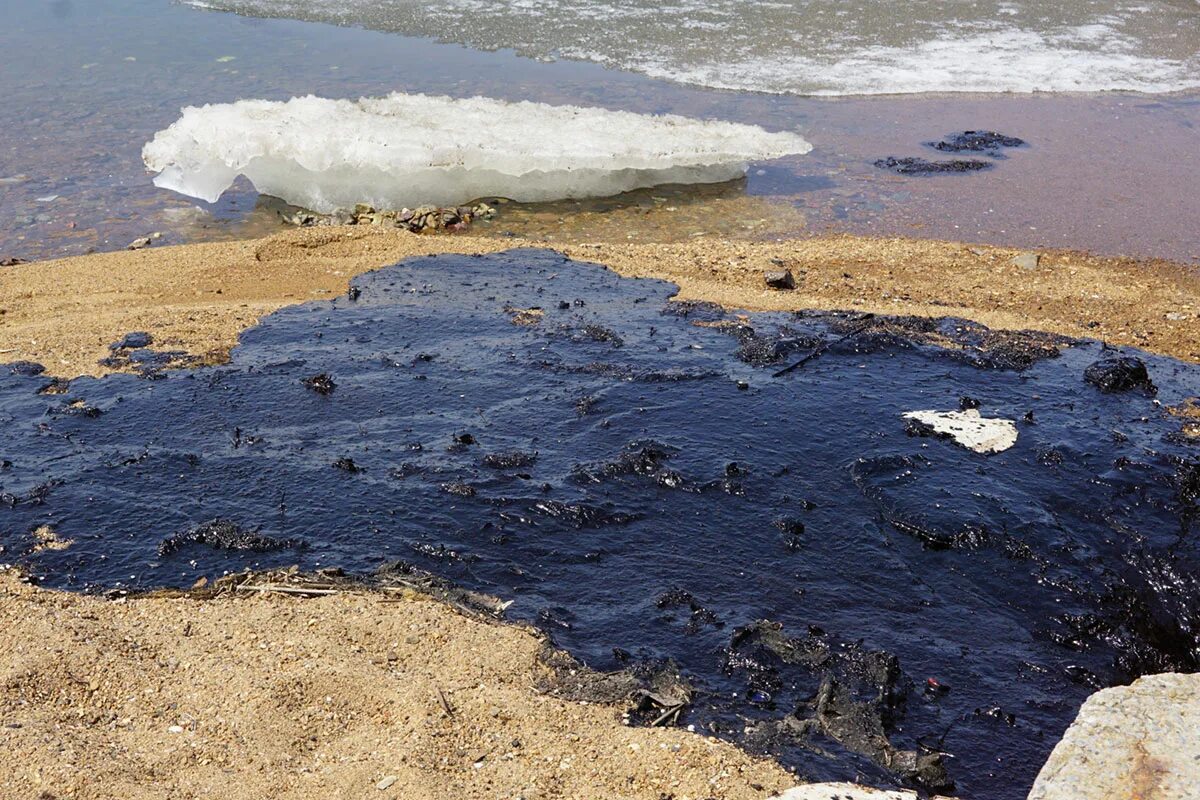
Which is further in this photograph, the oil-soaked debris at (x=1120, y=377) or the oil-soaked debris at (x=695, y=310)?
the oil-soaked debris at (x=695, y=310)

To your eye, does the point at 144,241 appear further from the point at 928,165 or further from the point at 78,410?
the point at 928,165

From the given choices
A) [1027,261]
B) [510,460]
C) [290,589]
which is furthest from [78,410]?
[1027,261]

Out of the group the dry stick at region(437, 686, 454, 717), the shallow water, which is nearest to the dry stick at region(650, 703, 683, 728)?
the dry stick at region(437, 686, 454, 717)

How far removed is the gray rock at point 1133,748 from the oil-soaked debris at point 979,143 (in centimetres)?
959

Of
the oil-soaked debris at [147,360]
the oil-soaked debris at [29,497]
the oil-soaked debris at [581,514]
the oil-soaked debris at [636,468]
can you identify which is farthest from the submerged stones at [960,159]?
the oil-soaked debris at [29,497]

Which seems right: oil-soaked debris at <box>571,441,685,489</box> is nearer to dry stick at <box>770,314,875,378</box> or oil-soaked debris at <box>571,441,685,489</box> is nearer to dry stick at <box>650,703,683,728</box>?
dry stick at <box>770,314,875,378</box>

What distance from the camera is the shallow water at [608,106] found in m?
10.6

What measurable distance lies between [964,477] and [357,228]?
6029 millimetres

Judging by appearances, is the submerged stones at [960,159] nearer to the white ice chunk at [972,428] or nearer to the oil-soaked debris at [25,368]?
the white ice chunk at [972,428]

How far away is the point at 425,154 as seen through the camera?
1080 cm

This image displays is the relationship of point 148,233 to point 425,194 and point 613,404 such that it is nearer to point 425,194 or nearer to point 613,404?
point 425,194

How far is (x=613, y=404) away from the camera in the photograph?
6418 mm

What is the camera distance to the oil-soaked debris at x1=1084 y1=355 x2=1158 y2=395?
669 cm

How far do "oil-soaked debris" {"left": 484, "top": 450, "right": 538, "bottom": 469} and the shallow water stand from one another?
490 centimetres
